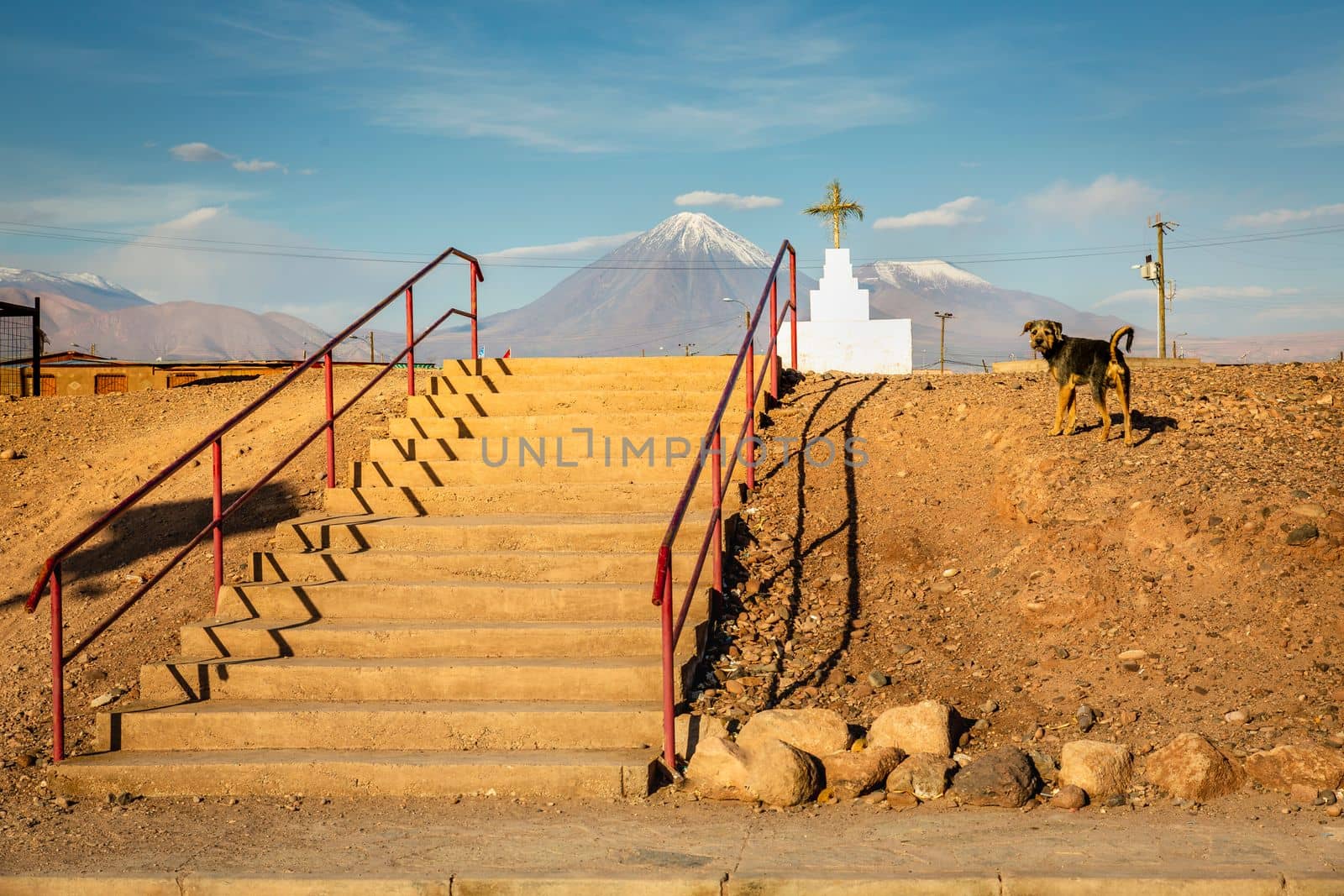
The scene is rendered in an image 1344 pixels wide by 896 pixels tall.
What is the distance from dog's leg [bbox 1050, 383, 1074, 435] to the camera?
324 inches

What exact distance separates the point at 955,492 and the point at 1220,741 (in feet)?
10.1

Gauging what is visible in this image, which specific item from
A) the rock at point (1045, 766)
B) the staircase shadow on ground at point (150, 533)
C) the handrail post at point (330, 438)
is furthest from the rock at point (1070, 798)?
the staircase shadow on ground at point (150, 533)

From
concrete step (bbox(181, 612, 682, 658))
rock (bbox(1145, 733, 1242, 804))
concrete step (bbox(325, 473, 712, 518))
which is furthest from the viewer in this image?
concrete step (bbox(325, 473, 712, 518))

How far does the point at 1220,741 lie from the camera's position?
5.36m

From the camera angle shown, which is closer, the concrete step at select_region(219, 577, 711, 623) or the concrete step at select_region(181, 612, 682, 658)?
the concrete step at select_region(181, 612, 682, 658)

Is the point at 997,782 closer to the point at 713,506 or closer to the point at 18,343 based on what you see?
the point at 713,506

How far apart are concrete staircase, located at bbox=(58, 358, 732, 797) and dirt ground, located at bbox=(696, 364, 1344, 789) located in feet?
2.26

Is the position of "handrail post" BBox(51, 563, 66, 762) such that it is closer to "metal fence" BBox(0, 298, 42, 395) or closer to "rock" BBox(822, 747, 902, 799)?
"rock" BBox(822, 747, 902, 799)

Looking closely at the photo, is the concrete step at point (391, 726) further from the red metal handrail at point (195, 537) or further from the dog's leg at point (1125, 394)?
the dog's leg at point (1125, 394)

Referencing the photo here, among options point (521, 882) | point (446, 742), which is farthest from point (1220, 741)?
point (446, 742)

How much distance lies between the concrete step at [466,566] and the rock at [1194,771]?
2.88 metres

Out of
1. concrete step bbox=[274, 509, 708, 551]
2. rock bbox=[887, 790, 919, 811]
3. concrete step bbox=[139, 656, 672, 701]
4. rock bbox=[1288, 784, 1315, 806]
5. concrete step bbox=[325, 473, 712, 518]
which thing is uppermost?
concrete step bbox=[325, 473, 712, 518]

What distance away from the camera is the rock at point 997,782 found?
503cm

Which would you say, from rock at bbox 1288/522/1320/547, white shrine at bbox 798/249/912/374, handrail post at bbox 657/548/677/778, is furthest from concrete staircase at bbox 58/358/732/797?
white shrine at bbox 798/249/912/374
